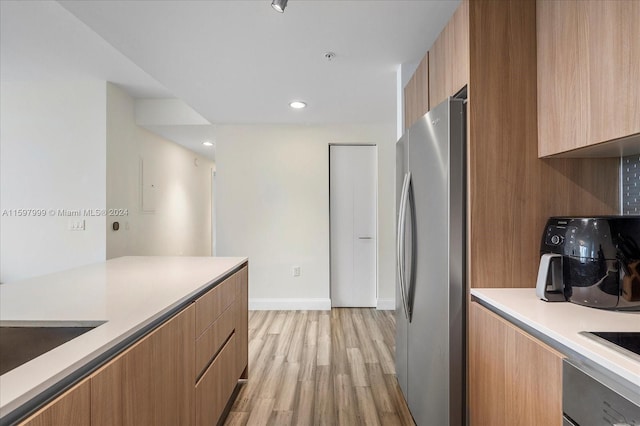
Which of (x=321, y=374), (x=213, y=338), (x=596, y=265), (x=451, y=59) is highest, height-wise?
(x=451, y=59)

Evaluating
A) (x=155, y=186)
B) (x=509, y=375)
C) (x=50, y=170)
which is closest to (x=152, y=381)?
(x=509, y=375)

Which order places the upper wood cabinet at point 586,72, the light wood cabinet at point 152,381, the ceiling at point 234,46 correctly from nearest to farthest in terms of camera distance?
1. the light wood cabinet at point 152,381
2. the upper wood cabinet at point 586,72
3. the ceiling at point 234,46

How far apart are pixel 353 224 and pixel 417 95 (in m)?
2.40

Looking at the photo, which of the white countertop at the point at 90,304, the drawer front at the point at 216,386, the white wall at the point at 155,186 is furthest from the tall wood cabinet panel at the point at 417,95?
the white wall at the point at 155,186

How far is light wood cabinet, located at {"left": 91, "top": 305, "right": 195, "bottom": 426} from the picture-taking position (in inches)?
32.9

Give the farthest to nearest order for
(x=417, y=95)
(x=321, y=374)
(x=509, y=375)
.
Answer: (x=321, y=374), (x=417, y=95), (x=509, y=375)

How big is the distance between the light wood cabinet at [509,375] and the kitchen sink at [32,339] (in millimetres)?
1311

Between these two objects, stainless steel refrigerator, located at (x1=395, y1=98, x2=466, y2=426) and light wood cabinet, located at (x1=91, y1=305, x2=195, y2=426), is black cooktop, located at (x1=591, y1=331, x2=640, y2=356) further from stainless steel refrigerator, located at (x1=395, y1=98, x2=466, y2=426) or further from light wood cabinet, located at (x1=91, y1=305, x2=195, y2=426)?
light wood cabinet, located at (x1=91, y1=305, x2=195, y2=426)

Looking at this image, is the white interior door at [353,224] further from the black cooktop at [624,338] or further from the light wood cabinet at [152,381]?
the black cooktop at [624,338]

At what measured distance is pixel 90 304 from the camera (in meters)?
1.17

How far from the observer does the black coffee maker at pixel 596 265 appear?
42.8 inches

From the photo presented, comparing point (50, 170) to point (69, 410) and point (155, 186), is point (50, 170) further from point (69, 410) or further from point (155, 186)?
point (69, 410)

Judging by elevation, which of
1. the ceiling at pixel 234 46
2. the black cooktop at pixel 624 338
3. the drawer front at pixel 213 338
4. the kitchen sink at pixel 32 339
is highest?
the ceiling at pixel 234 46

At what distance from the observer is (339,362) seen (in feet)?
9.00
